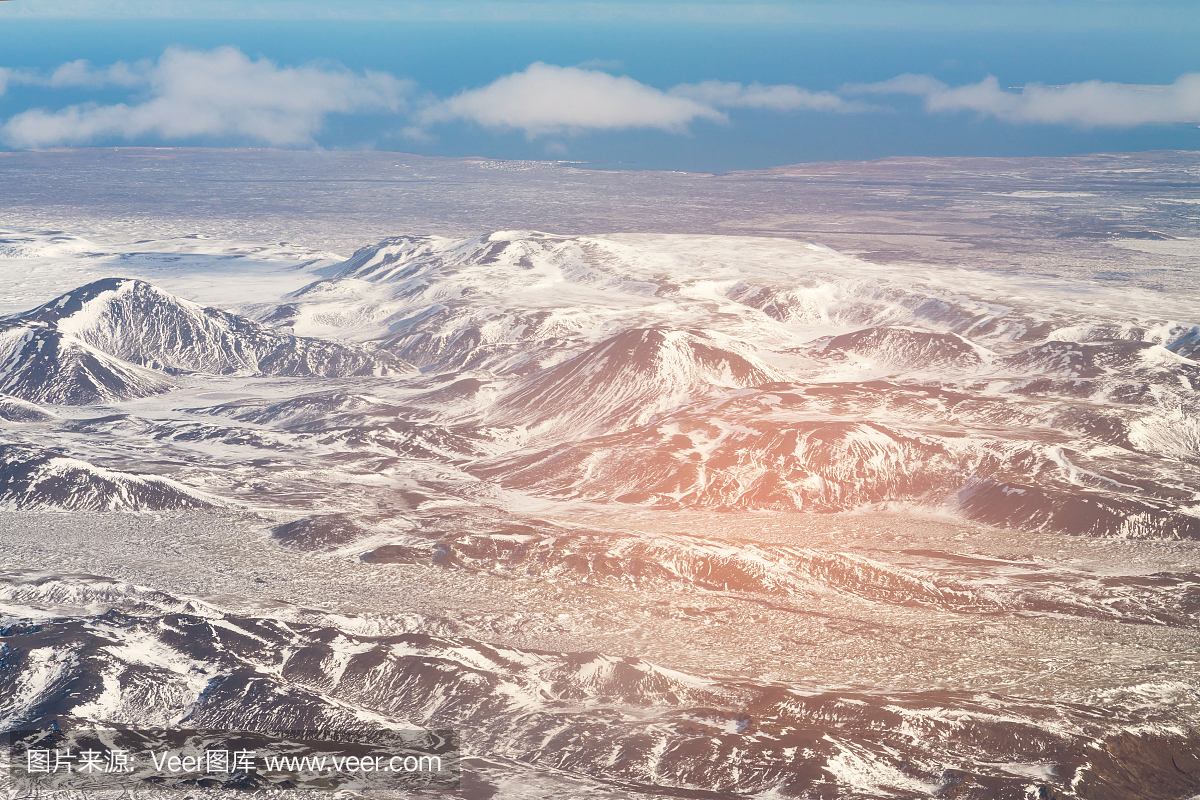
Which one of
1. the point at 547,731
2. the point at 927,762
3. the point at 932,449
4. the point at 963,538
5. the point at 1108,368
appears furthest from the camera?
the point at 1108,368

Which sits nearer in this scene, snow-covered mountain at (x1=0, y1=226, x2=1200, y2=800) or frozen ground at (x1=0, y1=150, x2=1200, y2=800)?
frozen ground at (x1=0, y1=150, x2=1200, y2=800)

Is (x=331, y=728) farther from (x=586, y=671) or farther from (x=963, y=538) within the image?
(x=963, y=538)

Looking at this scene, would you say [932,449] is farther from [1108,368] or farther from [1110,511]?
[1108,368]

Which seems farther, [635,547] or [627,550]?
[635,547]

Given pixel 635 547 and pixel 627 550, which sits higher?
pixel 635 547

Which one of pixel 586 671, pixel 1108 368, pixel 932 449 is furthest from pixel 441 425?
pixel 1108 368

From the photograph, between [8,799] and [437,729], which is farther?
[437,729]

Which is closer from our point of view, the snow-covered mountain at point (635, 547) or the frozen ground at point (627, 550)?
the frozen ground at point (627, 550)

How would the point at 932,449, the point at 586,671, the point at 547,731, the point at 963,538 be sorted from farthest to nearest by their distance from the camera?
1. the point at 932,449
2. the point at 963,538
3. the point at 586,671
4. the point at 547,731

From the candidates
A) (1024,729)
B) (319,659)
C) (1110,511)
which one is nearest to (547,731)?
(319,659)
